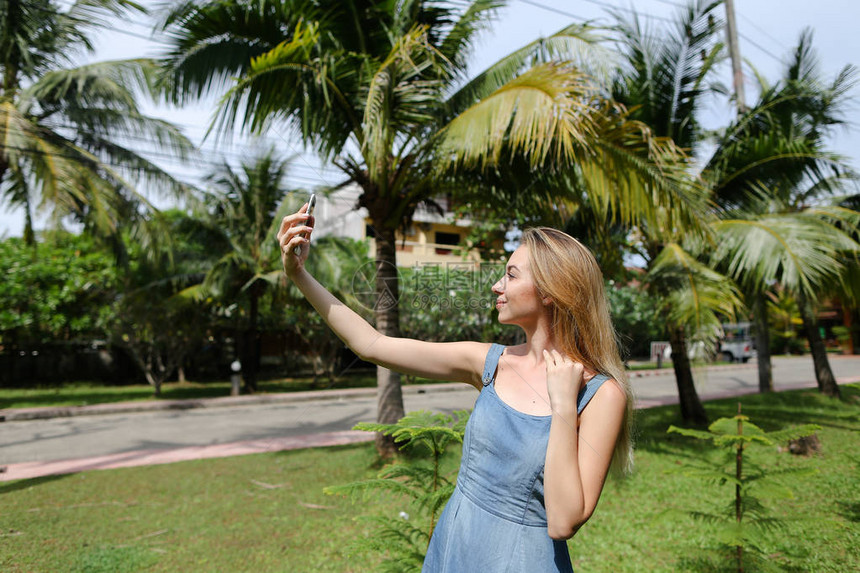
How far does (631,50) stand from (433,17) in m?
3.30

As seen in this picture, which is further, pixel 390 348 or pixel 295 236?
pixel 390 348

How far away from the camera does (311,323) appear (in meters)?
16.0

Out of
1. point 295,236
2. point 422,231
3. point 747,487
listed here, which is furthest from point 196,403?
point 295,236

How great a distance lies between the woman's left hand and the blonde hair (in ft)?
0.40

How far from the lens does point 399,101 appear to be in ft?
17.3

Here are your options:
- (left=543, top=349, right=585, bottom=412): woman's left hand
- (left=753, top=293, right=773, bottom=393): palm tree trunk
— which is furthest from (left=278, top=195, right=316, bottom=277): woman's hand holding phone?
(left=753, top=293, right=773, bottom=393): palm tree trunk

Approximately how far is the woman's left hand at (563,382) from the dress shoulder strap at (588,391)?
4cm

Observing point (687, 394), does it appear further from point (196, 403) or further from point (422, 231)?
point (196, 403)

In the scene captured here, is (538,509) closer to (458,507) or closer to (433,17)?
(458,507)

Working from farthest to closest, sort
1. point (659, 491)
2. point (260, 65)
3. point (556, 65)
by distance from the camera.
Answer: point (659, 491)
point (260, 65)
point (556, 65)

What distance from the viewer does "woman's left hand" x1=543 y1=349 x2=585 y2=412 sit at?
1.17m

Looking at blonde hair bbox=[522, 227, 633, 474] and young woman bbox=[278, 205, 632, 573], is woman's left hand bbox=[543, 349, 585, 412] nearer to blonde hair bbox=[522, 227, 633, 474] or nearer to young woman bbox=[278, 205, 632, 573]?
young woman bbox=[278, 205, 632, 573]

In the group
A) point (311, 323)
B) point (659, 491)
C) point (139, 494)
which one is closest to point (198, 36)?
point (139, 494)

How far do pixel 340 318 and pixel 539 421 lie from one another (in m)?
0.66
